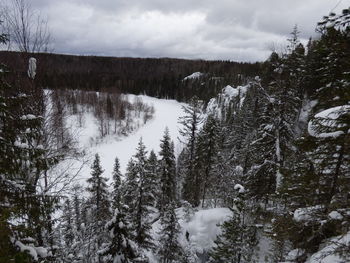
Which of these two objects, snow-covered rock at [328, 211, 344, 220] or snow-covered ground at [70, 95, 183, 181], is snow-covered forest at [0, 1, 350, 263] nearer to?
snow-covered rock at [328, 211, 344, 220]

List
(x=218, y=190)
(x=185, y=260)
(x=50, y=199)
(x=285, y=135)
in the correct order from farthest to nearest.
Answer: (x=218, y=190), (x=185, y=260), (x=285, y=135), (x=50, y=199)

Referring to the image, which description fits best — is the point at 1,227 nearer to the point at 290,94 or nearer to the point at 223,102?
the point at 290,94

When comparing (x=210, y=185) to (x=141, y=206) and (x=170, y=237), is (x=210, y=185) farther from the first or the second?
(x=170, y=237)

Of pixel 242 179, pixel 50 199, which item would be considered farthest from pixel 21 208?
pixel 242 179

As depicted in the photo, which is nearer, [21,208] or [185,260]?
[21,208]

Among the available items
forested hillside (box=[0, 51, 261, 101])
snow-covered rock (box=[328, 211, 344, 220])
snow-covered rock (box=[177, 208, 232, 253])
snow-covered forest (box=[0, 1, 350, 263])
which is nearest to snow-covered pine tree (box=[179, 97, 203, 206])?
snow-covered forest (box=[0, 1, 350, 263])

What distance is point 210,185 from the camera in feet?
88.7

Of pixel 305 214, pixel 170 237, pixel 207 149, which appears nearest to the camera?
pixel 305 214

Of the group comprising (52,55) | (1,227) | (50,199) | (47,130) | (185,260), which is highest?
(52,55)

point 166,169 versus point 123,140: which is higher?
point 166,169

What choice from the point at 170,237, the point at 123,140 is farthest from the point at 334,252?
the point at 123,140

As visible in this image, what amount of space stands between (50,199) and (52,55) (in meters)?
5.00

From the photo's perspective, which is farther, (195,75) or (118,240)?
(195,75)

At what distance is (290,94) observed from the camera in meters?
12.3
